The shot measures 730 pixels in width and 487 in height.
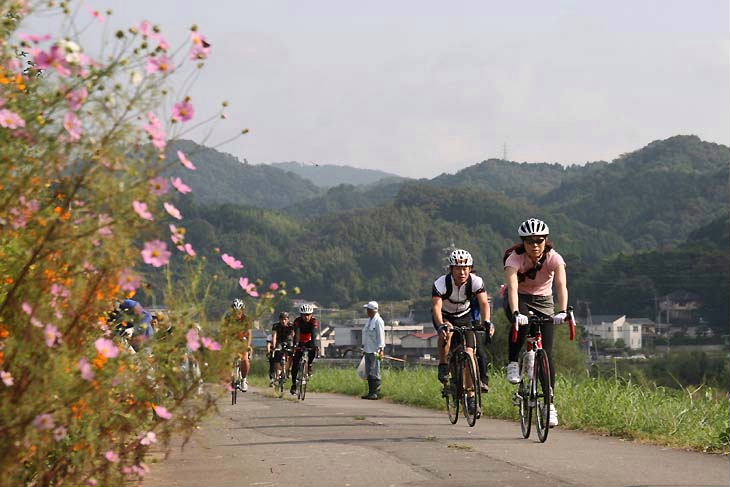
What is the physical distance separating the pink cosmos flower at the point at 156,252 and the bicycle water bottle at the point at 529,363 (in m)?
6.07

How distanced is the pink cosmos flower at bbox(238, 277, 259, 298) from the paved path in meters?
0.56

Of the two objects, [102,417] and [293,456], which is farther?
[293,456]

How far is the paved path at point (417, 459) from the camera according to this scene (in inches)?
320

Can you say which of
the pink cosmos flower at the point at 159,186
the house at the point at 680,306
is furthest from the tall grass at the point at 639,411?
the house at the point at 680,306

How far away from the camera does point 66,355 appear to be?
554 centimetres

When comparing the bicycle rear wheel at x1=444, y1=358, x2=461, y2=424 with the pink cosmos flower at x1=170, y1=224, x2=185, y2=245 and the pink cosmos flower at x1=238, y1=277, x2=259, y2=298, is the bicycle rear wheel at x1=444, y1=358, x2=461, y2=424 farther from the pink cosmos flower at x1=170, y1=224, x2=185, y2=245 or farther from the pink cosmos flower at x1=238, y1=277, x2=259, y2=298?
the pink cosmos flower at x1=170, y1=224, x2=185, y2=245

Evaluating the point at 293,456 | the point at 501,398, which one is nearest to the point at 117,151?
the point at 293,456

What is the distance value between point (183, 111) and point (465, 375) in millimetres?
7525

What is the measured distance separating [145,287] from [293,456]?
382 cm

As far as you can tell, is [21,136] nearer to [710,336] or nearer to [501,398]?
[501,398]

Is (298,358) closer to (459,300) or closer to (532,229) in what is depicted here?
(459,300)

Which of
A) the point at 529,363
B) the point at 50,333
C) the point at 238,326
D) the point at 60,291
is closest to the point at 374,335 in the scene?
the point at 529,363

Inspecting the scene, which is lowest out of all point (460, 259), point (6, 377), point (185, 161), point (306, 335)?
point (6, 377)

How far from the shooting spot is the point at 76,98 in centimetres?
541
